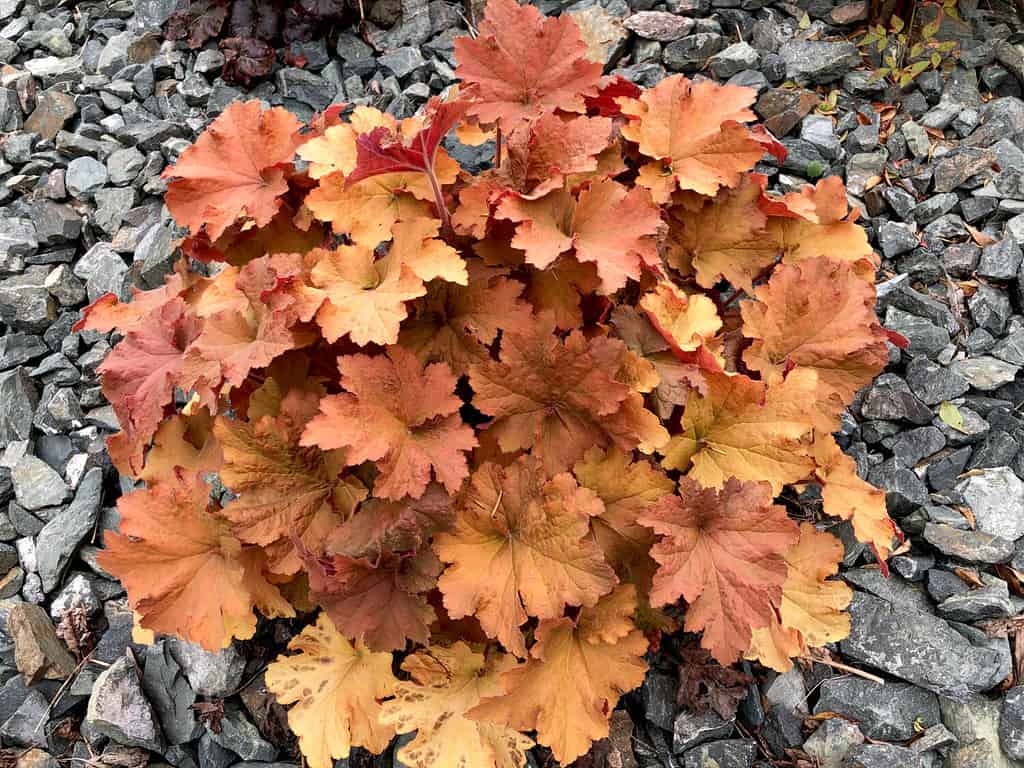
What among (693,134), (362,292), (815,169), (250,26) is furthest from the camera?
(250,26)

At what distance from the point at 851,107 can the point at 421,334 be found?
191 centimetres

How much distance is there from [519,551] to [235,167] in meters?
1.13

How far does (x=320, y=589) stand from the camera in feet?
5.14

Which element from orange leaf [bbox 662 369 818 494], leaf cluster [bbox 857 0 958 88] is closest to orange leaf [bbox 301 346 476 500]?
orange leaf [bbox 662 369 818 494]

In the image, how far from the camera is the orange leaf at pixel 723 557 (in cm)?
155

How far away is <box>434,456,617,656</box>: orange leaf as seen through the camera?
5.13 feet

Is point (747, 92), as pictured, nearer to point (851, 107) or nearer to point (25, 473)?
point (851, 107)

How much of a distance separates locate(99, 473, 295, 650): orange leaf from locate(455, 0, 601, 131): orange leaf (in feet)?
3.45

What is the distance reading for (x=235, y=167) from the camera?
6.53ft

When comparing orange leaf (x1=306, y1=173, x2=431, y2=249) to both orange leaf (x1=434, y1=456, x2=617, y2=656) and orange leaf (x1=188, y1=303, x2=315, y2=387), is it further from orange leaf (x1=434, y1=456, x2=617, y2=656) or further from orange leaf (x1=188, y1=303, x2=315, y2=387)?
orange leaf (x1=434, y1=456, x2=617, y2=656)

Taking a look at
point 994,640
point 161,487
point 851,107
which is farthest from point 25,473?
point 851,107

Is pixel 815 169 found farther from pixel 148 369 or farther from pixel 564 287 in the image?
pixel 148 369

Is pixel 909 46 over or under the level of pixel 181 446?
over

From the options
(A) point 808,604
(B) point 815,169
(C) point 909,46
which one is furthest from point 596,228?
(C) point 909,46
